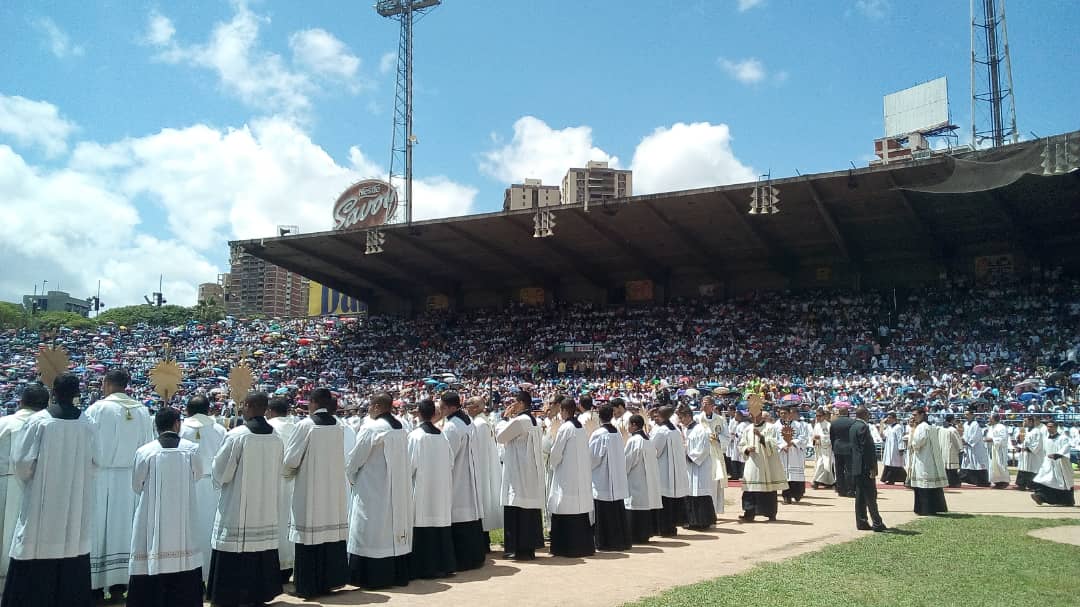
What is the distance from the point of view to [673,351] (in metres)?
34.8

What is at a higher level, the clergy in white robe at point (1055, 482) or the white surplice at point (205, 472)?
the white surplice at point (205, 472)

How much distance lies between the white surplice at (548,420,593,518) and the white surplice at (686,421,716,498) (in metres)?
2.64

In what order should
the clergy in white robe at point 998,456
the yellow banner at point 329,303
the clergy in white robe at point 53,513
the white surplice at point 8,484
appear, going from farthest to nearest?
1. the yellow banner at point 329,303
2. the clergy in white robe at point 998,456
3. the white surplice at point 8,484
4. the clergy in white robe at point 53,513

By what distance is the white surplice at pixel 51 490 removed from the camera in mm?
6430

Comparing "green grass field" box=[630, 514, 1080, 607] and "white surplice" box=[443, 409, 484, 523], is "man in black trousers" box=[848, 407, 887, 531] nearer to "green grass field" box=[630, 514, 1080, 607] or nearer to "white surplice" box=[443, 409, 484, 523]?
"green grass field" box=[630, 514, 1080, 607]

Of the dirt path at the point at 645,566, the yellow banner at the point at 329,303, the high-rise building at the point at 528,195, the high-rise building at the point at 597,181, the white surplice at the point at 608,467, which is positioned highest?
the high-rise building at the point at 597,181

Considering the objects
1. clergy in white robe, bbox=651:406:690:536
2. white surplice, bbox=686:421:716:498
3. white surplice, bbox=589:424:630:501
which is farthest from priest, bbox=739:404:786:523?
white surplice, bbox=589:424:630:501

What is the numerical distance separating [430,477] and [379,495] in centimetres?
75

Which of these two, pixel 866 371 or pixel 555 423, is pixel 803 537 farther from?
pixel 866 371

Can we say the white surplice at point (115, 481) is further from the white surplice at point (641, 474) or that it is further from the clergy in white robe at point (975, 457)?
the clergy in white robe at point (975, 457)

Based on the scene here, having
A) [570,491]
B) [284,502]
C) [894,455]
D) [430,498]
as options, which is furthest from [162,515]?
[894,455]

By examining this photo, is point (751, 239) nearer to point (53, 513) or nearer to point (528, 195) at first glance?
point (53, 513)

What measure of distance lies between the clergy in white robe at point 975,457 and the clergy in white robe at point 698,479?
386 inches

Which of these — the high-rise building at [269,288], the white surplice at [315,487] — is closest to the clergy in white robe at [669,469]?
the white surplice at [315,487]
